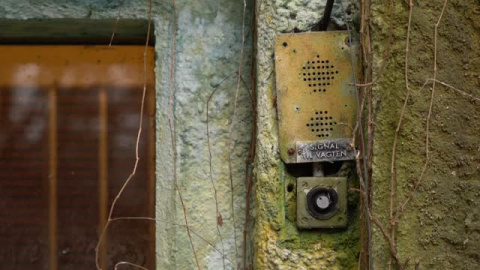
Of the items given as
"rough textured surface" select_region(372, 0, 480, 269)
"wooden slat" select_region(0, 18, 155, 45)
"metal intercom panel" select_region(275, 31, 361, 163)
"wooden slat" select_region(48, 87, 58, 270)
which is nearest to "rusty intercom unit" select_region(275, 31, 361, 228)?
"metal intercom panel" select_region(275, 31, 361, 163)

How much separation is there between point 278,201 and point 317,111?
8.3 inches

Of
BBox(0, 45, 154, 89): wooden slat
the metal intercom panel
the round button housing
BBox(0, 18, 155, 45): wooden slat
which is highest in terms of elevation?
BBox(0, 18, 155, 45): wooden slat

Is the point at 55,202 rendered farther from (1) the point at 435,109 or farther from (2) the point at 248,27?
(1) the point at 435,109

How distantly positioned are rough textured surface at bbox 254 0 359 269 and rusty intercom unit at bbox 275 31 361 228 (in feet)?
0.07

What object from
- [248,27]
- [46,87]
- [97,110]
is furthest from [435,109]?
[46,87]

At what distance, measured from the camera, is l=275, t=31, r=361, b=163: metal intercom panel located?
1585 mm

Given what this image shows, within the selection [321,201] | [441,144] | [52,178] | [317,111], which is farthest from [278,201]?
[52,178]

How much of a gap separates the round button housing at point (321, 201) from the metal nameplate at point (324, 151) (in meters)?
0.07

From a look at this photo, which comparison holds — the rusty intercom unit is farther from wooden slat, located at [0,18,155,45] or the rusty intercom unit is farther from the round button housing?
wooden slat, located at [0,18,155,45]

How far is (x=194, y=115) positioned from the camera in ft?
5.55

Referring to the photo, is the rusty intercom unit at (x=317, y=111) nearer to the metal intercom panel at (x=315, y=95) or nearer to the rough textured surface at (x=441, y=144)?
the metal intercom panel at (x=315, y=95)

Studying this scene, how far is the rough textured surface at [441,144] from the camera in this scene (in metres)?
1.44

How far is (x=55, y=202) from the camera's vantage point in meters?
1.81

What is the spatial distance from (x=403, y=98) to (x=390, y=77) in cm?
5
